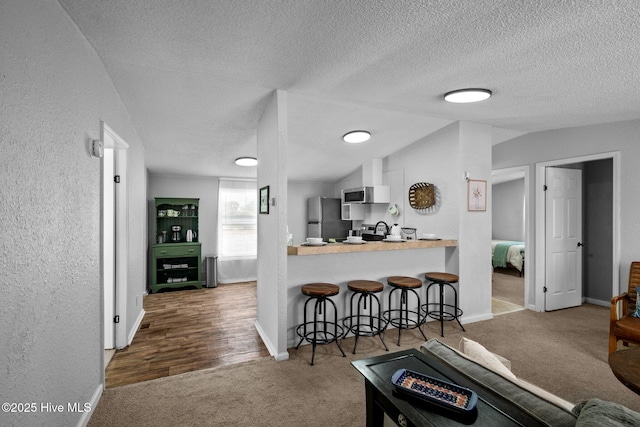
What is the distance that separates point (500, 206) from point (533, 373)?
21.6 feet

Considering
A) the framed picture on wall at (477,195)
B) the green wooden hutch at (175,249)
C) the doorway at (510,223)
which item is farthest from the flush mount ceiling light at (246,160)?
the doorway at (510,223)

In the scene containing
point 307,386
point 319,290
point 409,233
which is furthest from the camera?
point 409,233

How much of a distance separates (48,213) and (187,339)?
233 cm

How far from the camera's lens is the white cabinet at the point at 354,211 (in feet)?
Answer: 19.3

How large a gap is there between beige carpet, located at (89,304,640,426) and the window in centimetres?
371

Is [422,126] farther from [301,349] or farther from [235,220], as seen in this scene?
[235,220]

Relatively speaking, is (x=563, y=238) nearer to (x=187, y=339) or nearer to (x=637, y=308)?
(x=637, y=308)

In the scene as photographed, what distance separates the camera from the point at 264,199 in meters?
3.39

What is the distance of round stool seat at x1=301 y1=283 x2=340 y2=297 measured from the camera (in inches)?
113

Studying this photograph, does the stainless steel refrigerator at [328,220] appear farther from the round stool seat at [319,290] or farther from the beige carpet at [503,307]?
the round stool seat at [319,290]

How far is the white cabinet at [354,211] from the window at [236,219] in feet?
5.99

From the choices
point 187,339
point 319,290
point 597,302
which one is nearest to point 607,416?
point 319,290

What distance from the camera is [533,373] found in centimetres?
264

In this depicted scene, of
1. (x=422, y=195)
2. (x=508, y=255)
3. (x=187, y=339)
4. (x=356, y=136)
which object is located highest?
(x=356, y=136)
